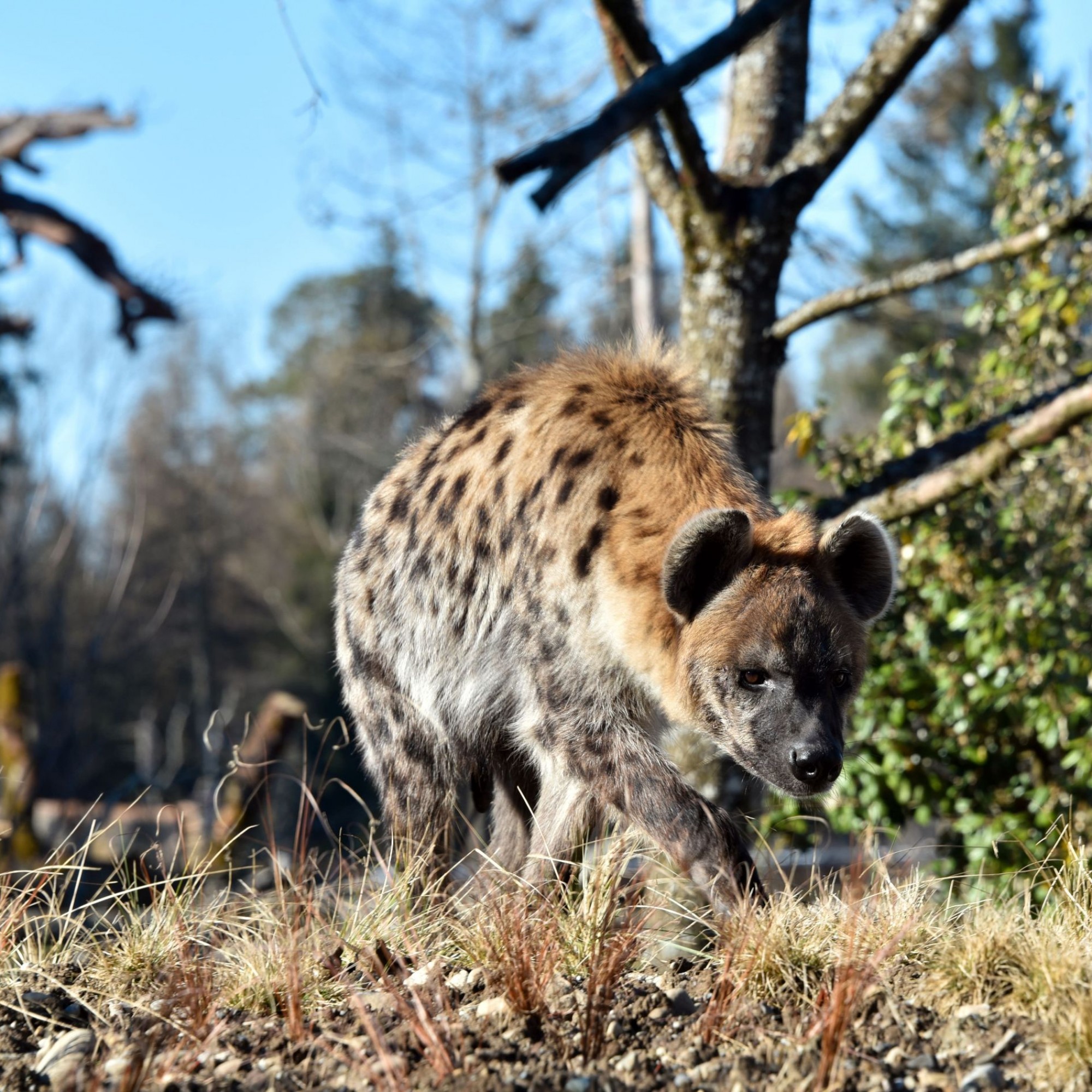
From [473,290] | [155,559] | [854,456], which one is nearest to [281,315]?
[155,559]

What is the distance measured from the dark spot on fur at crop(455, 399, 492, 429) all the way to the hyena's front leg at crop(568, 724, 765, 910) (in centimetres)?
144

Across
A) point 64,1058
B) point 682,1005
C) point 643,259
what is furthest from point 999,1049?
point 643,259

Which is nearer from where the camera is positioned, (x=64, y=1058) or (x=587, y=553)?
(x=64, y=1058)

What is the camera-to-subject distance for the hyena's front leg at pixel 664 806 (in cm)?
366

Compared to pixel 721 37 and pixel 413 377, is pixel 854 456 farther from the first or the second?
pixel 413 377

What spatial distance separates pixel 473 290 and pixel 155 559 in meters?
14.5

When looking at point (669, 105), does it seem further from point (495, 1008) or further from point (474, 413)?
point (495, 1008)

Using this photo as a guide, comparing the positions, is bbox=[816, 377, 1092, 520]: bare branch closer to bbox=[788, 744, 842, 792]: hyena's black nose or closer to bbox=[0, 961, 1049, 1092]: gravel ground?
bbox=[788, 744, 842, 792]: hyena's black nose

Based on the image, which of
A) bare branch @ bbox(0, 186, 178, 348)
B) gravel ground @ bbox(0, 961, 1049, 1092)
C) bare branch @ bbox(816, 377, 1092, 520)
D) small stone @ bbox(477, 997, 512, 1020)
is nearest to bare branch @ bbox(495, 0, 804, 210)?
gravel ground @ bbox(0, 961, 1049, 1092)

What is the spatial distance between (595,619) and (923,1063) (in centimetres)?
175

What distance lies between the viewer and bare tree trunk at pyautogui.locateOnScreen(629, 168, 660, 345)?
657 inches

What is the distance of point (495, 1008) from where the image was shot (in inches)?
124

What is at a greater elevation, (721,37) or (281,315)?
(281,315)

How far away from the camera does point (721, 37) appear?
281cm
